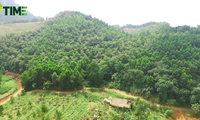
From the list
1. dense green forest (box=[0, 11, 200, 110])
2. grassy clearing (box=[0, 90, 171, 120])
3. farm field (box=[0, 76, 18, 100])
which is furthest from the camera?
farm field (box=[0, 76, 18, 100])

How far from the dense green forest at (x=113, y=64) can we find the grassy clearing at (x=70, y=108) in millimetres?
3381

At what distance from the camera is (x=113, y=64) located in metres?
37.1

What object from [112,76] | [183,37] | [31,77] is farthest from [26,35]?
[183,37]

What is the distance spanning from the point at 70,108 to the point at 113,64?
1768 cm

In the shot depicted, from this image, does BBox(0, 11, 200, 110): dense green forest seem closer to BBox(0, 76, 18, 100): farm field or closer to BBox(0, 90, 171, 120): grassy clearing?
BBox(0, 90, 171, 120): grassy clearing

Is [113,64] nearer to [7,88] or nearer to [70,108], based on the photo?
[70,108]

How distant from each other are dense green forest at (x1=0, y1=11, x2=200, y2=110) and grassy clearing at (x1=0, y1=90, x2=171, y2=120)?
133 inches

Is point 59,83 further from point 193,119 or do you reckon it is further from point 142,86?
point 193,119

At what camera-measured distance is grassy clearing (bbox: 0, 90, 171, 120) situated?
20531 mm

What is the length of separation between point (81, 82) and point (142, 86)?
1257 cm

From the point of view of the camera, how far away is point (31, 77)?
3078 centimetres

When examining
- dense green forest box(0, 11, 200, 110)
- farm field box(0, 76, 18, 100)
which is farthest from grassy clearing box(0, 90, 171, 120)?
farm field box(0, 76, 18, 100)

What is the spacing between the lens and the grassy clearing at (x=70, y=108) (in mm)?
20531

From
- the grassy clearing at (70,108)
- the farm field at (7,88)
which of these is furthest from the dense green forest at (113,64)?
the farm field at (7,88)
